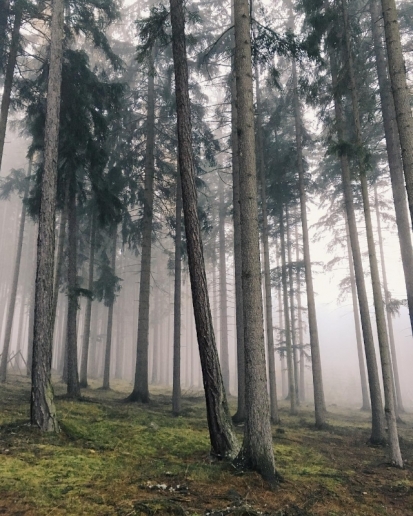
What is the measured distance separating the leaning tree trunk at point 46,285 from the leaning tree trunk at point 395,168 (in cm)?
963

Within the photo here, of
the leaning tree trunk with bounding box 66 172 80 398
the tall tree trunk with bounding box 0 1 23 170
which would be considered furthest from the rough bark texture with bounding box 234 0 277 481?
the tall tree trunk with bounding box 0 1 23 170

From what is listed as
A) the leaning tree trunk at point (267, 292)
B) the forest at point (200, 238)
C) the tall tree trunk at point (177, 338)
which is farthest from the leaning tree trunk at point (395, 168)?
the tall tree trunk at point (177, 338)

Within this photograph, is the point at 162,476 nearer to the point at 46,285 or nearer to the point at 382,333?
the point at 46,285

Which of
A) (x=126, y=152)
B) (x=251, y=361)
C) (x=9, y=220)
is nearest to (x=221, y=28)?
(x=126, y=152)

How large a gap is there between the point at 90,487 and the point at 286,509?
2439 millimetres

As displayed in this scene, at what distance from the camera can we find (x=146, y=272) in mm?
13891

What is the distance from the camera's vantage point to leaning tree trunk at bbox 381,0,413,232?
20.2ft

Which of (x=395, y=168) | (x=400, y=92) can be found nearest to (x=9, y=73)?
(x=400, y=92)

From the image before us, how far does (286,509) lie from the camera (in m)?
4.30

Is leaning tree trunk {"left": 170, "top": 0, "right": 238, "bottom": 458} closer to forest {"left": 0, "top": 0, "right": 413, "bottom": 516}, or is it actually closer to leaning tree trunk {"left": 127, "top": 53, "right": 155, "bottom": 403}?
forest {"left": 0, "top": 0, "right": 413, "bottom": 516}

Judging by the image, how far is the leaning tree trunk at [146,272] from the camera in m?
13.1

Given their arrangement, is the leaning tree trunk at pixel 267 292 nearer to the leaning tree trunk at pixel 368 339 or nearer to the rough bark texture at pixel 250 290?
the leaning tree trunk at pixel 368 339

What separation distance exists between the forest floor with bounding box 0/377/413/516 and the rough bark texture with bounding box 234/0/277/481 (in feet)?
1.35

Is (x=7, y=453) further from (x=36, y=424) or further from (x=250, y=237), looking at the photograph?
(x=250, y=237)
